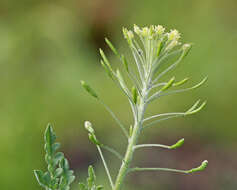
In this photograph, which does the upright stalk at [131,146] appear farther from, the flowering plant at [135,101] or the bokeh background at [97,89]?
the bokeh background at [97,89]

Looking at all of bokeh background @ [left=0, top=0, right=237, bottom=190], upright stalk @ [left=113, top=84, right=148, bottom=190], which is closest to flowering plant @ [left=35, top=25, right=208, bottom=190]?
upright stalk @ [left=113, top=84, right=148, bottom=190]

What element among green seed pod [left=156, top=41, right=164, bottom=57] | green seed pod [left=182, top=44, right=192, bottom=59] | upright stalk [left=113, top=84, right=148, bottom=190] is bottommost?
upright stalk [left=113, top=84, right=148, bottom=190]

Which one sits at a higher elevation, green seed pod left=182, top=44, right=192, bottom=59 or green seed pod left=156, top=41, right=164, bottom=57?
green seed pod left=156, top=41, right=164, bottom=57

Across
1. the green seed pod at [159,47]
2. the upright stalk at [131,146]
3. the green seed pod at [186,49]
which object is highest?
the green seed pod at [159,47]

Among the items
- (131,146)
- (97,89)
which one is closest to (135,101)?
(131,146)

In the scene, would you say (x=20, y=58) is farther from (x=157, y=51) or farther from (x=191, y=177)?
(x=157, y=51)

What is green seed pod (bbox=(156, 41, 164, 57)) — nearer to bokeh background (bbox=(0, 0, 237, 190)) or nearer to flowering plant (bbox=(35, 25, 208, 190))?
flowering plant (bbox=(35, 25, 208, 190))

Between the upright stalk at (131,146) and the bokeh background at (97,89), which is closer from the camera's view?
the upright stalk at (131,146)

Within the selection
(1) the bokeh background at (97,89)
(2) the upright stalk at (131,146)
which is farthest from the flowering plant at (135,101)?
(1) the bokeh background at (97,89)

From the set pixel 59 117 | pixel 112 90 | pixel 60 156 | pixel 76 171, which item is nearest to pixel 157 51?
pixel 60 156

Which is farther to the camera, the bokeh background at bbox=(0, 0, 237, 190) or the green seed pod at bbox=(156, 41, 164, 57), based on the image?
the bokeh background at bbox=(0, 0, 237, 190)
